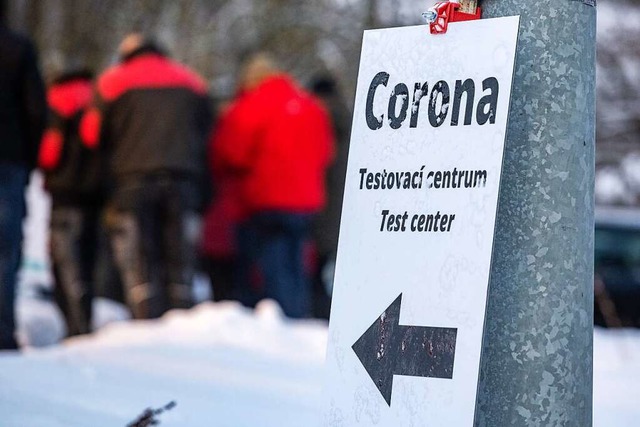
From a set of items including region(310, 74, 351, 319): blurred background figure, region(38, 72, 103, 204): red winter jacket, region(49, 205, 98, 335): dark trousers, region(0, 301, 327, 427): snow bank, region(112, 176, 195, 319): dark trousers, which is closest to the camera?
region(0, 301, 327, 427): snow bank

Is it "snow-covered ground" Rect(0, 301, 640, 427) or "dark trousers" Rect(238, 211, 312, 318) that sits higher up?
"dark trousers" Rect(238, 211, 312, 318)

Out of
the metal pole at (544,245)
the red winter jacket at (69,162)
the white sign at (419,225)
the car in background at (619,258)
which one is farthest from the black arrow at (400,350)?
the car in background at (619,258)

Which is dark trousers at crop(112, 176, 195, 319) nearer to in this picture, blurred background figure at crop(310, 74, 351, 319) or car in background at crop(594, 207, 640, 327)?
blurred background figure at crop(310, 74, 351, 319)

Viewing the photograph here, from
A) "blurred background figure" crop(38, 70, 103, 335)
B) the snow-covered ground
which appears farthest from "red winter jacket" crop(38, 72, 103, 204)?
the snow-covered ground

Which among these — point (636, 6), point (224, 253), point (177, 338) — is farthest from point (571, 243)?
point (636, 6)

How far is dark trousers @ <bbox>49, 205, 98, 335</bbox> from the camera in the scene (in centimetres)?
950

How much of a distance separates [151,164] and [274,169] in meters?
1.10

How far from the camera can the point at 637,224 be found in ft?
43.0

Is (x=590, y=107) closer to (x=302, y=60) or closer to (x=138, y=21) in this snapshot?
(x=138, y=21)

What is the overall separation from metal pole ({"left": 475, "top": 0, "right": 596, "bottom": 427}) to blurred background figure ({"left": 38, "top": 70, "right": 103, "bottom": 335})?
242 inches

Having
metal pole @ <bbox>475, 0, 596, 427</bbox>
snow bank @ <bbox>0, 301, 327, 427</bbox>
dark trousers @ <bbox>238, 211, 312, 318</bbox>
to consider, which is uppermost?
metal pole @ <bbox>475, 0, 596, 427</bbox>

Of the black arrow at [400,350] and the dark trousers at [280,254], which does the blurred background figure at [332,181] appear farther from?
the black arrow at [400,350]

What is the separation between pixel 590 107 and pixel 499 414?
2.71 feet

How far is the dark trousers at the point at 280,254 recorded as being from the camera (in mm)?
10039
